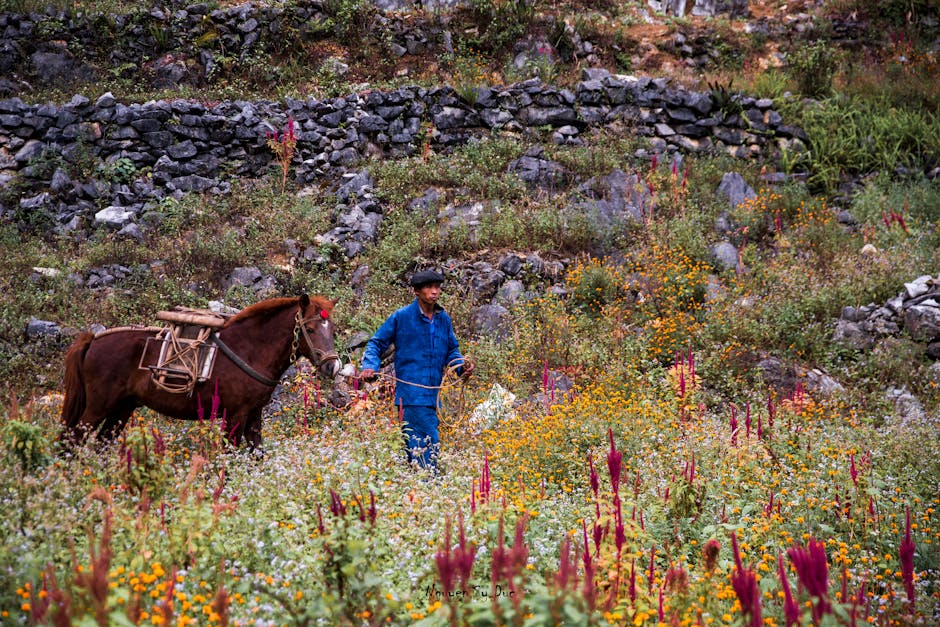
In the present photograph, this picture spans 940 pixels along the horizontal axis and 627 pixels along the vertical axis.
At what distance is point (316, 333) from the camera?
6.36m

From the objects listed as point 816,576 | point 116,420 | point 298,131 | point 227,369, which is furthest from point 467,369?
point 298,131

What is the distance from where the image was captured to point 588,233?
1139 centimetres

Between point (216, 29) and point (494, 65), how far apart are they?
641 centimetres

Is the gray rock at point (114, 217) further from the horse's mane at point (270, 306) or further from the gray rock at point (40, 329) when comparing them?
the horse's mane at point (270, 306)

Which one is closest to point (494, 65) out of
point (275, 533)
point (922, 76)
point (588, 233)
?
point (588, 233)

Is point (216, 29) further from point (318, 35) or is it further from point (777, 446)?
point (777, 446)

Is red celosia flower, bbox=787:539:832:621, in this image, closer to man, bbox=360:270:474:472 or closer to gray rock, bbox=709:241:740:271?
man, bbox=360:270:474:472

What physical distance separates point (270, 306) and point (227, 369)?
0.70m

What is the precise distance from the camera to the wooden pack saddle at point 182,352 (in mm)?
6215

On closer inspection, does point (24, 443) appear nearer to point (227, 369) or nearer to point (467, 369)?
point (227, 369)

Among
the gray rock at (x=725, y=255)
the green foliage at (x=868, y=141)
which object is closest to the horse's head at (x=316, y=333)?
the gray rock at (x=725, y=255)

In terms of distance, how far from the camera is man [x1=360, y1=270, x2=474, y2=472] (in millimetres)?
6512

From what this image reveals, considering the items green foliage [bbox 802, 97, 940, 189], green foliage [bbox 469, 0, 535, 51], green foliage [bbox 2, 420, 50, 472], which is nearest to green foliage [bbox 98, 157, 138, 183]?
green foliage [bbox 469, 0, 535, 51]

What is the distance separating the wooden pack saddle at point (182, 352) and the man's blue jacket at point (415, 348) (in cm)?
148
